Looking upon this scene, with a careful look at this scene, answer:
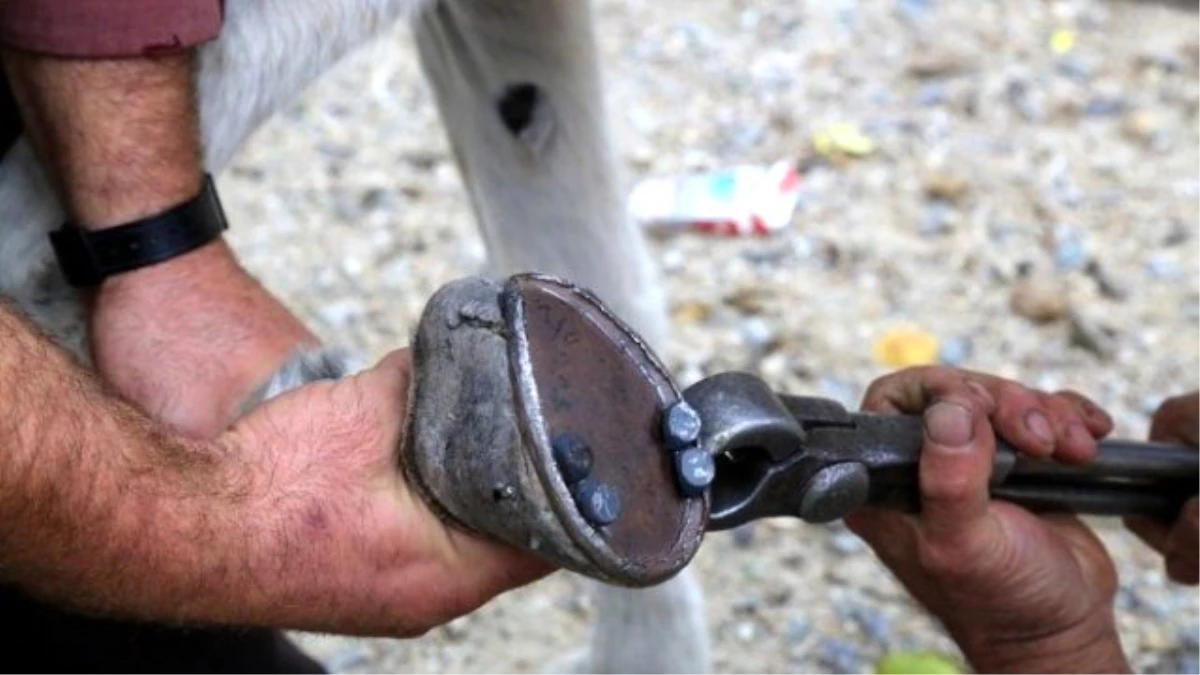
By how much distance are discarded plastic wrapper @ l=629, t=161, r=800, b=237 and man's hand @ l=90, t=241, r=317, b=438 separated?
1.72m

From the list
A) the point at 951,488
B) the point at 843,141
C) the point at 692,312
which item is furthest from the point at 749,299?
the point at 951,488

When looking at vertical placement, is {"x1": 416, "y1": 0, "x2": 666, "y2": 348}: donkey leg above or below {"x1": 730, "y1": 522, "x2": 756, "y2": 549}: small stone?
above

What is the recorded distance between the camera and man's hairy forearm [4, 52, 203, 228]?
1425 mm

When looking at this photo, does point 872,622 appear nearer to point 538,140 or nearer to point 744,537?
point 744,537

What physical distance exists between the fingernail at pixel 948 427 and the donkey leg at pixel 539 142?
0.66 metres

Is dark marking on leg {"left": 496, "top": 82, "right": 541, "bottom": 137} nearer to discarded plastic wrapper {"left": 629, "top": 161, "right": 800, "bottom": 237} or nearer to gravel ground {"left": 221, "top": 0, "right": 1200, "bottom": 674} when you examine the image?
gravel ground {"left": 221, "top": 0, "right": 1200, "bottom": 674}

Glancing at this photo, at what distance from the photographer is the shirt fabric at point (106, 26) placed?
4.54ft

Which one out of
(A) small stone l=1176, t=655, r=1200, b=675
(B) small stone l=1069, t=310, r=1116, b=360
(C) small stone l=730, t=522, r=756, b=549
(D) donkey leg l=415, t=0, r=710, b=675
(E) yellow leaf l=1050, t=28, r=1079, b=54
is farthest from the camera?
(E) yellow leaf l=1050, t=28, r=1079, b=54

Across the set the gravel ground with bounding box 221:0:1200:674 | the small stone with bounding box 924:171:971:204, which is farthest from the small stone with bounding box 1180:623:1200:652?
the small stone with bounding box 924:171:971:204

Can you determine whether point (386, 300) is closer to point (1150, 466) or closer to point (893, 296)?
point (893, 296)

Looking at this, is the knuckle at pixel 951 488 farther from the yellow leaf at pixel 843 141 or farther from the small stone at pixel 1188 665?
the yellow leaf at pixel 843 141

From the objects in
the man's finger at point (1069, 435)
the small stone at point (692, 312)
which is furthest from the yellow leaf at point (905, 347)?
the man's finger at point (1069, 435)

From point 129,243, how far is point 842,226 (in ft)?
6.10

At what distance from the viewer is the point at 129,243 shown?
4.75 ft
